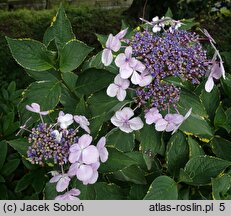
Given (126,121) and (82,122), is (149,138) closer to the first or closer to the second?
(126,121)

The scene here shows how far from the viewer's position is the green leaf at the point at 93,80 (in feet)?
3.74

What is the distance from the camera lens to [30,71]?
1.24 m

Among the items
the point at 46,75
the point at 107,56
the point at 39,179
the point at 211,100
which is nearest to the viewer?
the point at 107,56

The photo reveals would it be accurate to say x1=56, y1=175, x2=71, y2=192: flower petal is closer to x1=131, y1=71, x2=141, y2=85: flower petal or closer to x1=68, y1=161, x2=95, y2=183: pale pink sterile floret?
x1=68, y1=161, x2=95, y2=183: pale pink sterile floret

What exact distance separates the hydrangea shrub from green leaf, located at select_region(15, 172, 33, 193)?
38cm

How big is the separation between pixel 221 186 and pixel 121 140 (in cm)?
28

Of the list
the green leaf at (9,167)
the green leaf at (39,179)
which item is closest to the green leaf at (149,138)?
the green leaf at (39,179)

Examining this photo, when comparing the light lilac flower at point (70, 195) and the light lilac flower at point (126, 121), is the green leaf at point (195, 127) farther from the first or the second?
the light lilac flower at point (70, 195)

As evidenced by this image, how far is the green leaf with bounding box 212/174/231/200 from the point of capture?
1.10 m

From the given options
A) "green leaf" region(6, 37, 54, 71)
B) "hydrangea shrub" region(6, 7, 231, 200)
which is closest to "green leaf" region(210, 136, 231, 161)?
"hydrangea shrub" region(6, 7, 231, 200)

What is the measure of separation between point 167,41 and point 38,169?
74 cm

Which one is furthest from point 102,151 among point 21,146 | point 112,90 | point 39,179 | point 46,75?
point 39,179

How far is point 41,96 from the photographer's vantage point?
114cm

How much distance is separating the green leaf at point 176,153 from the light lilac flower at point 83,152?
1.01 ft
